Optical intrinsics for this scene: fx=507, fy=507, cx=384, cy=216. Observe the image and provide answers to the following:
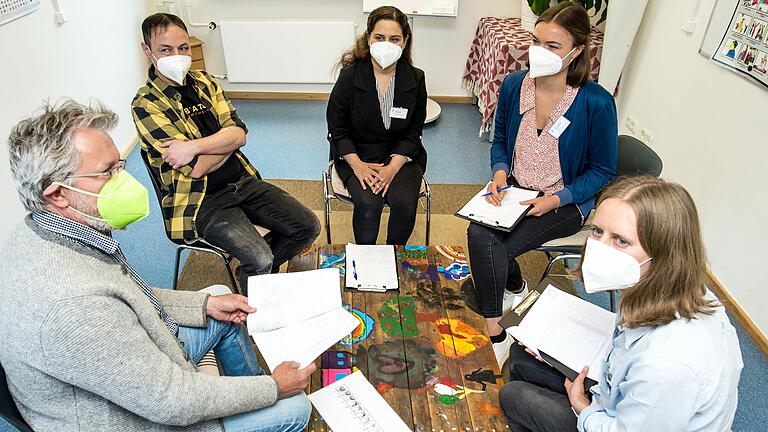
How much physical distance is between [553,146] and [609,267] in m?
0.99

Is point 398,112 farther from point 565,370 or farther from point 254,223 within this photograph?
point 565,370

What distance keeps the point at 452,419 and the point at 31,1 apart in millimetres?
2818

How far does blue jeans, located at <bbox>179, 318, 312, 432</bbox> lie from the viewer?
1.26 m


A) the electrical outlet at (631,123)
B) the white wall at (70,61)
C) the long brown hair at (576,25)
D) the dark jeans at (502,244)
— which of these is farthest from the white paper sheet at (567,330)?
the white wall at (70,61)

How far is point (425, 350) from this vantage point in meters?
1.52

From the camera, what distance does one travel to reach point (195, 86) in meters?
2.12

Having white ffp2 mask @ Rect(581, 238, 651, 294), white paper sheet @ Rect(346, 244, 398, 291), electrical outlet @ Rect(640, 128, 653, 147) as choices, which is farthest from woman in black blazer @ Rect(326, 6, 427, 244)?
electrical outlet @ Rect(640, 128, 653, 147)

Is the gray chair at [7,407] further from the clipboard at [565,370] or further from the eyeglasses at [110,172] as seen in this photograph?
the clipboard at [565,370]

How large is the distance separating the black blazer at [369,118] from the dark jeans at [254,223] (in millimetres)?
334

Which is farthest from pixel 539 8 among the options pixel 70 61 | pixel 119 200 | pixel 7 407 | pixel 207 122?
pixel 7 407

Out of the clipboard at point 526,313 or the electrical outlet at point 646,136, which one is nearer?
the clipboard at point 526,313

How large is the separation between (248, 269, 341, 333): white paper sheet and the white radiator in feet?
10.1

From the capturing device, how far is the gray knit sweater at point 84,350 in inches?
38.4

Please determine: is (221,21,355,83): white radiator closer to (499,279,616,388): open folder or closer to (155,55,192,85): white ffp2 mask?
(155,55,192,85): white ffp2 mask
